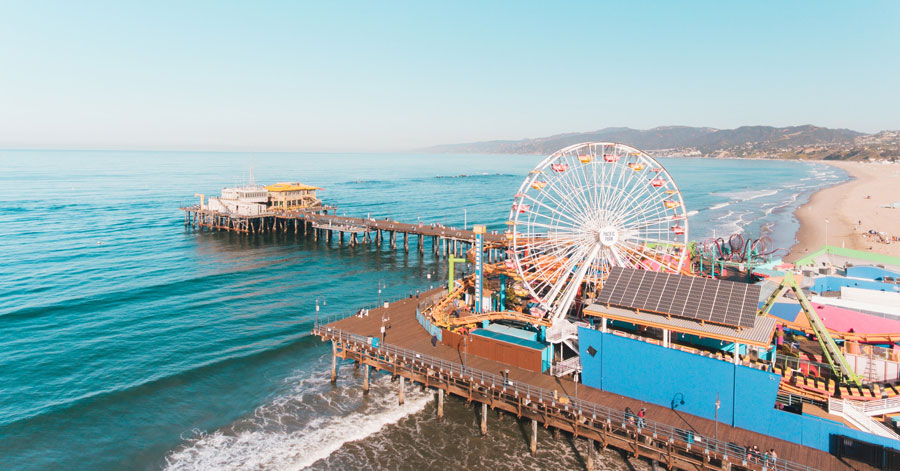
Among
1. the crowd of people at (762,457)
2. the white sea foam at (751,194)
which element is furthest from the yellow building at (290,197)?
the white sea foam at (751,194)

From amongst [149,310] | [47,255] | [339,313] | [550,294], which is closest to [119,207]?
[47,255]

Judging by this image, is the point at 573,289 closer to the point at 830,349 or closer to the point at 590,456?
the point at 590,456

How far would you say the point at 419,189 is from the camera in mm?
190125

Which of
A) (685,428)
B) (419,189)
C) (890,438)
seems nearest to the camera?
(890,438)

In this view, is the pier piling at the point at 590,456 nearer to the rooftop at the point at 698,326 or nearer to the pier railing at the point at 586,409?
the pier railing at the point at 586,409

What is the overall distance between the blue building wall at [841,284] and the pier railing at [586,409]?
26452 millimetres

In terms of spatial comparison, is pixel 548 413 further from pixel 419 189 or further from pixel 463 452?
pixel 419 189

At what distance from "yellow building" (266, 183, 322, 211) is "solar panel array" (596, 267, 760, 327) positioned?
80.5m

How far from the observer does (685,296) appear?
30.2m

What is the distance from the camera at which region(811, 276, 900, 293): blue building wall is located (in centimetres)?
4325

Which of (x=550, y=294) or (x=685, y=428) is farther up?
(x=550, y=294)

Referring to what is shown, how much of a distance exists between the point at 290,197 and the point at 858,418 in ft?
325

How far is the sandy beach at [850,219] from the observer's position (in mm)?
80000

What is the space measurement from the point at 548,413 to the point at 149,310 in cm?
4322
